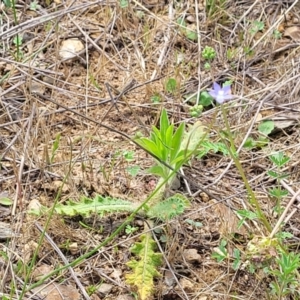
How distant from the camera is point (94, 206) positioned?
1.96m

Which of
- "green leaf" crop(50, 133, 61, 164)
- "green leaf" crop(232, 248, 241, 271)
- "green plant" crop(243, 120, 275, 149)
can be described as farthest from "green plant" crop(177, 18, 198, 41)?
"green leaf" crop(232, 248, 241, 271)

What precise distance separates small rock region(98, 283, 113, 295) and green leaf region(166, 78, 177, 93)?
90 cm

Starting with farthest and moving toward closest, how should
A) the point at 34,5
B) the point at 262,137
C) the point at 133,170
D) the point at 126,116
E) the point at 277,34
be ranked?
the point at 34,5 → the point at 277,34 → the point at 126,116 → the point at 262,137 → the point at 133,170

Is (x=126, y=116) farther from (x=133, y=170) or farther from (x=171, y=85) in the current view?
(x=133, y=170)

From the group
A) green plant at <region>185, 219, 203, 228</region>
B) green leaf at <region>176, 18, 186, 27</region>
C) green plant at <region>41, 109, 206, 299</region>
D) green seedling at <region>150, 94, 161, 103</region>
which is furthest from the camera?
green leaf at <region>176, 18, 186, 27</region>

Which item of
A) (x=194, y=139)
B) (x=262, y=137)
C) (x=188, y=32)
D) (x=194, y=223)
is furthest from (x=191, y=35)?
(x=194, y=223)

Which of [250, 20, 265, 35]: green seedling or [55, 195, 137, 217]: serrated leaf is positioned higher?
[250, 20, 265, 35]: green seedling

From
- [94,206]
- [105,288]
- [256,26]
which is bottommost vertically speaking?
[105,288]

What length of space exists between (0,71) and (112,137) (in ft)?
1.91

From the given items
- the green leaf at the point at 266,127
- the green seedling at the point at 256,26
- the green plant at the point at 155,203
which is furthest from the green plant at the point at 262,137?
the green seedling at the point at 256,26

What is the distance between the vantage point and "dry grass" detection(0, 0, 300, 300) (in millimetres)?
1902

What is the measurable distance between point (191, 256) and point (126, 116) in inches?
28.1

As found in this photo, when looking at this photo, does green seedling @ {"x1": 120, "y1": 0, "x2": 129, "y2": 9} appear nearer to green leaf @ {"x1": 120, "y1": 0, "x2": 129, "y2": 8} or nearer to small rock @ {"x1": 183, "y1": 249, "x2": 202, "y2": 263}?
green leaf @ {"x1": 120, "y1": 0, "x2": 129, "y2": 8}

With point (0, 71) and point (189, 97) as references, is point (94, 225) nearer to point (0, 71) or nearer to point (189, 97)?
point (189, 97)
